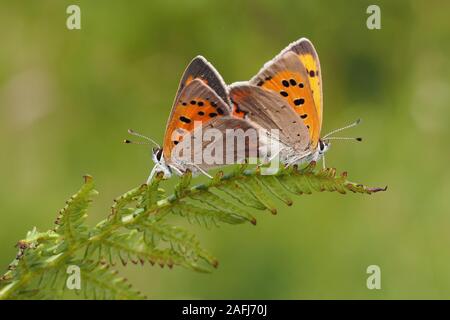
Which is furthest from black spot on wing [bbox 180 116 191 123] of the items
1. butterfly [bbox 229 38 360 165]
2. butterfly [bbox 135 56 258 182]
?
butterfly [bbox 229 38 360 165]

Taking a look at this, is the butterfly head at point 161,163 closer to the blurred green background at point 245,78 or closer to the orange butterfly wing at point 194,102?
the orange butterfly wing at point 194,102

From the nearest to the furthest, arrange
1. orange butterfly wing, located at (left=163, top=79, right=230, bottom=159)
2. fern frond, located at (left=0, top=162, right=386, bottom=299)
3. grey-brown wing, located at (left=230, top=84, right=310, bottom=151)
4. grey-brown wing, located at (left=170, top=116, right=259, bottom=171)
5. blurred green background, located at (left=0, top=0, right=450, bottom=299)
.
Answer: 1. fern frond, located at (left=0, top=162, right=386, bottom=299)
2. orange butterfly wing, located at (left=163, top=79, right=230, bottom=159)
3. grey-brown wing, located at (left=170, top=116, right=259, bottom=171)
4. grey-brown wing, located at (left=230, top=84, right=310, bottom=151)
5. blurred green background, located at (left=0, top=0, right=450, bottom=299)

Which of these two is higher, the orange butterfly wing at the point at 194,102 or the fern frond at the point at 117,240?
the orange butterfly wing at the point at 194,102

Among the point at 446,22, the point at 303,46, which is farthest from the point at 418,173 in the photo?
the point at 303,46

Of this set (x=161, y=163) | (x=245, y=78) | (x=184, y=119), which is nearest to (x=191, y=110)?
(x=184, y=119)

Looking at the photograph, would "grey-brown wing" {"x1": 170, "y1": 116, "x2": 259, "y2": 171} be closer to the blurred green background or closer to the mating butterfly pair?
the mating butterfly pair

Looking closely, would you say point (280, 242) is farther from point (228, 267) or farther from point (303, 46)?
point (303, 46)

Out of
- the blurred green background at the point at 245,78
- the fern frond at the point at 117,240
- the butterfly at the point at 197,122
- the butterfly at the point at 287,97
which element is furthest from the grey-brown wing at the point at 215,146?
the blurred green background at the point at 245,78
